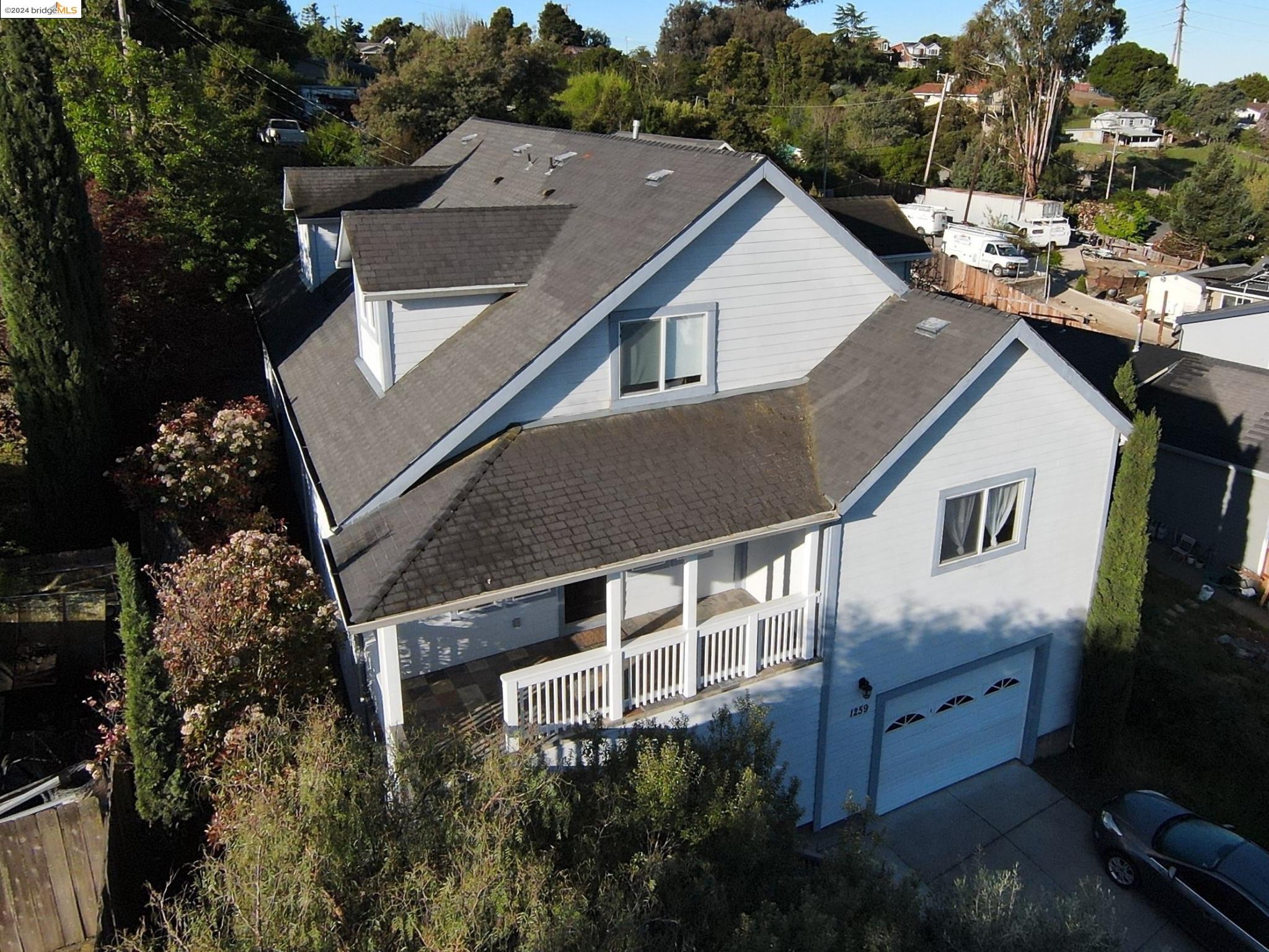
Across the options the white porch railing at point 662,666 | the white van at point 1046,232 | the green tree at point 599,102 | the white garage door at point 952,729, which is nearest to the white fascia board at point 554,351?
the white porch railing at point 662,666

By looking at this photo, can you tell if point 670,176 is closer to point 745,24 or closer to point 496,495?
point 496,495

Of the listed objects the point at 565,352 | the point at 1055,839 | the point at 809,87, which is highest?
the point at 809,87

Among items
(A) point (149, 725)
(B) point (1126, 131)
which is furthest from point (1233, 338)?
(B) point (1126, 131)

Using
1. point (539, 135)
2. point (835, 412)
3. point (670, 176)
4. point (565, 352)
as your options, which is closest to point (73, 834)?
point (565, 352)

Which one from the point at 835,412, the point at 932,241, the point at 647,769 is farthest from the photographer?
the point at 932,241

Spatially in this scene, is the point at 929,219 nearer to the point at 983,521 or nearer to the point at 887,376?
the point at 983,521

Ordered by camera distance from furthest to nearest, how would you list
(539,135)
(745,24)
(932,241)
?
(745,24), (932,241), (539,135)

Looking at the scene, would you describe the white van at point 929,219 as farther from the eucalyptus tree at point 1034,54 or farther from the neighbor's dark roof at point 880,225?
the neighbor's dark roof at point 880,225
